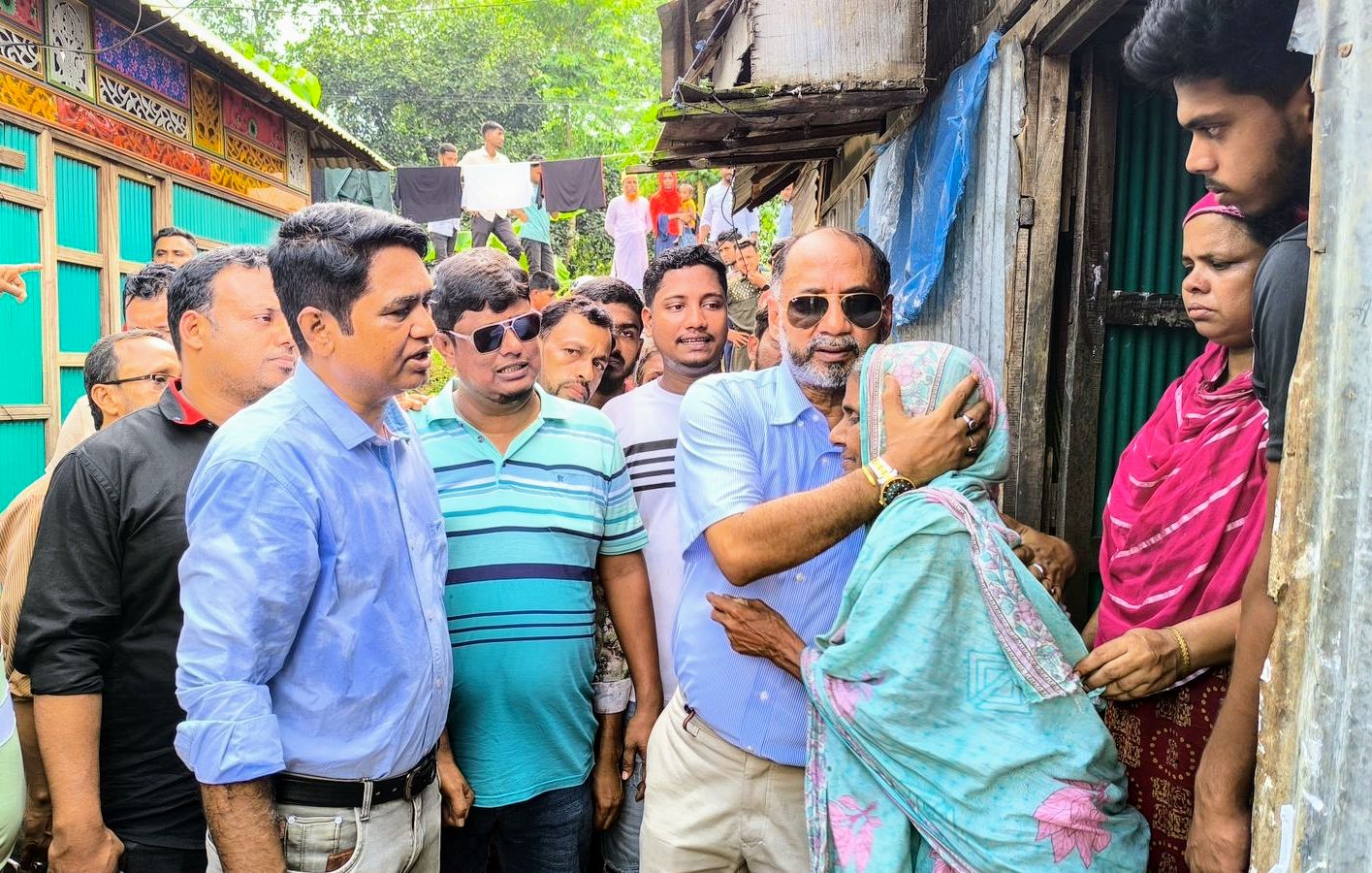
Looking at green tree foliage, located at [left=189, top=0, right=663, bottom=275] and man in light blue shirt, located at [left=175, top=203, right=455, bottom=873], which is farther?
green tree foliage, located at [left=189, top=0, right=663, bottom=275]

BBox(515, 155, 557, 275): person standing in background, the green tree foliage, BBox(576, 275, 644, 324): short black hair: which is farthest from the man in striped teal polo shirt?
the green tree foliage

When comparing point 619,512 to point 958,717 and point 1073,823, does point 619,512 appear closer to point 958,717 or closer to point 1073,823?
point 958,717

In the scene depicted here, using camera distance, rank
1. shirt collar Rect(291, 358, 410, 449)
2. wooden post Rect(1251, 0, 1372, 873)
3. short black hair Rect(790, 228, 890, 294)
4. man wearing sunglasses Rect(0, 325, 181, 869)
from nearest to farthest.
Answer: wooden post Rect(1251, 0, 1372, 873) < shirt collar Rect(291, 358, 410, 449) < short black hair Rect(790, 228, 890, 294) < man wearing sunglasses Rect(0, 325, 181, 869)

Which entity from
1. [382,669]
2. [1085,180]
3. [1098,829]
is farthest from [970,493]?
[1085,180]

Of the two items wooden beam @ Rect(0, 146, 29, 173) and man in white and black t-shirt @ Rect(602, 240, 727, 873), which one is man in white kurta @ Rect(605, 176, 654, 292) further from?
man in white and black t-shirt @ Rect(602, 240, 727, 873)

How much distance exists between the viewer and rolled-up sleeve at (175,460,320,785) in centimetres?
170

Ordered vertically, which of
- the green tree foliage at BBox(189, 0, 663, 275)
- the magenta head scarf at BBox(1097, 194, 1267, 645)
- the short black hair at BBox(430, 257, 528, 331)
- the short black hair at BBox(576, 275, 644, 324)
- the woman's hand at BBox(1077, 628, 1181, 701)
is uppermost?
the green tree foliage at BBox(189, 0, 663, 275)

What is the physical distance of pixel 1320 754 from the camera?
1.20 m

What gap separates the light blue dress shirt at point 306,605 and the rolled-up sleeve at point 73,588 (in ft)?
1.77

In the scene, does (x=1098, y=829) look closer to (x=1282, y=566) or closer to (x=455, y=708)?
(x=1282, y=566)

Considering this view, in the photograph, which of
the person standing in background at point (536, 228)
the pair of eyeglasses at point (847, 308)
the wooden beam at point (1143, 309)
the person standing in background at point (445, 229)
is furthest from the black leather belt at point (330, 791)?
the person standing in background at point (445, 229)

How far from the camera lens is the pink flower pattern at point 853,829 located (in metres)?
1.68

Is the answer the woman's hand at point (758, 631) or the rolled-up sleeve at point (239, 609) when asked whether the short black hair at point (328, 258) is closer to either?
the rolled-up sleeve at point (239, 609)

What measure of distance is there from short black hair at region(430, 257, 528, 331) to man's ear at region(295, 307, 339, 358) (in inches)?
26.2
